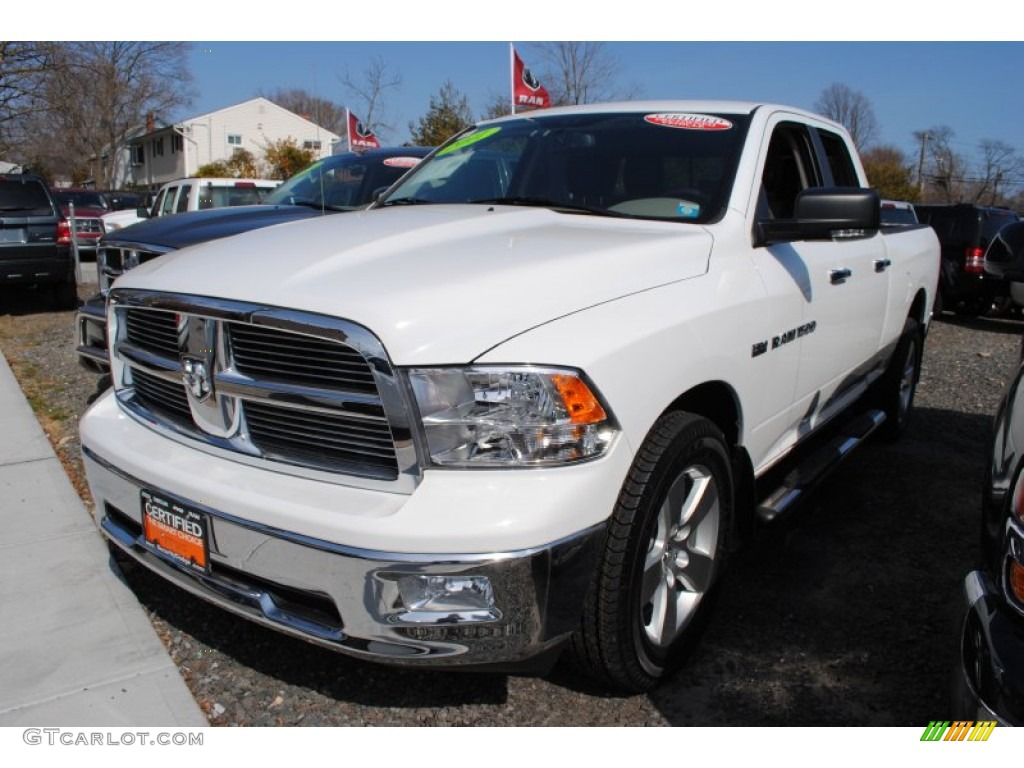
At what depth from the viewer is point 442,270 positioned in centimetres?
236

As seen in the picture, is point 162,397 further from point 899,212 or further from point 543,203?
point 899,212

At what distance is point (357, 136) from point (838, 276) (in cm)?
951

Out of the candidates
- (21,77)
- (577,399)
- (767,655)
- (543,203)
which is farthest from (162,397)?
(21,77)

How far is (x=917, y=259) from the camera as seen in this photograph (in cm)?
496

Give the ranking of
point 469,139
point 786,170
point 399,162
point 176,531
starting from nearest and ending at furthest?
point 176,531 → point 786,170 → point 469,139 → point 399,162

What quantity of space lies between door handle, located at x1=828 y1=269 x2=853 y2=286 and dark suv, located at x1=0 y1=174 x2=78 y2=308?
9545 millimetres

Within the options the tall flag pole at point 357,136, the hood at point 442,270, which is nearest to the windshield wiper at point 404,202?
the hood at point 442,270

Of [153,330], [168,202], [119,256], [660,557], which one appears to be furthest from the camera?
[168,202]

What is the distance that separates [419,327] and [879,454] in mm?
4101

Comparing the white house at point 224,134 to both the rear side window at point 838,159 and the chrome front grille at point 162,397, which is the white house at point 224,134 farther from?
the chrome front grille at point 162,397

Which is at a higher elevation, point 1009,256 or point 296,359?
point 1009,256

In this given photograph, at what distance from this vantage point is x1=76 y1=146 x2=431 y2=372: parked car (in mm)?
5109

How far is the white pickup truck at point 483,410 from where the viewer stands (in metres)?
2.07

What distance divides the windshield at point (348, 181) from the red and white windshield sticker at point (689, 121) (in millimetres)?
3499
